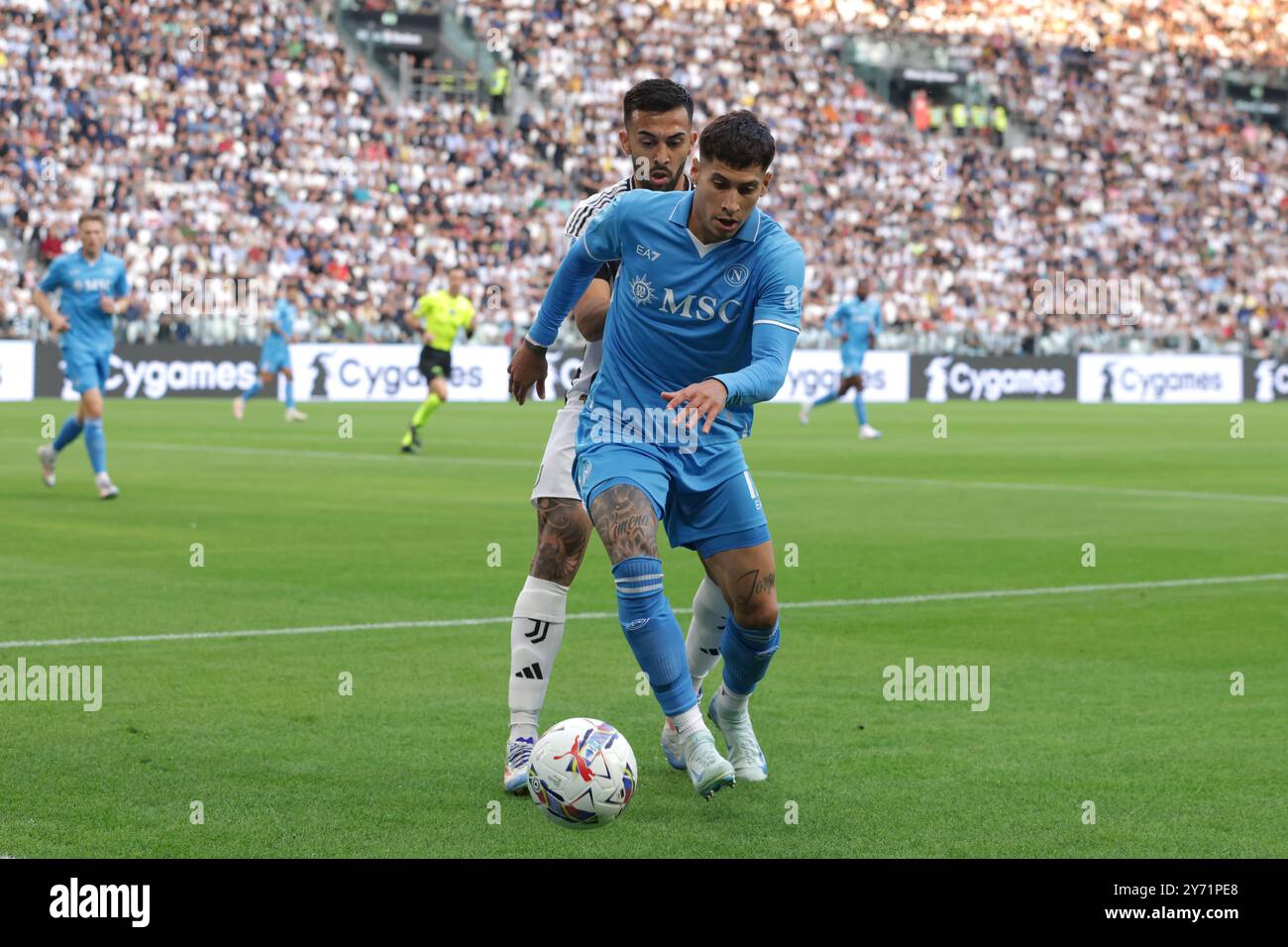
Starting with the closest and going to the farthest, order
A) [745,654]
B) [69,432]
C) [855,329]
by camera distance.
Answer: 1. [745,654]
2. [69,432]
3. [855,329]

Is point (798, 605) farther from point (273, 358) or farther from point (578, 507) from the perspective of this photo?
point (273, 358)

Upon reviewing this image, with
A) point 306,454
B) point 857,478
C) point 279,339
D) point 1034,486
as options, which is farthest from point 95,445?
point 279,339

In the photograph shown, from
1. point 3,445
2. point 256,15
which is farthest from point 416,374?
point 3,445

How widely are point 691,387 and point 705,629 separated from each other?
4.18 ft

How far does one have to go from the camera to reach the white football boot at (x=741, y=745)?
20.3 ft

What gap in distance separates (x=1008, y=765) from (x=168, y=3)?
124 feet

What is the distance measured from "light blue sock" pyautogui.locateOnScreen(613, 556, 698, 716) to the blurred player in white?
397 millimetres

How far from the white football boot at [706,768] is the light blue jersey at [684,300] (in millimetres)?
1009

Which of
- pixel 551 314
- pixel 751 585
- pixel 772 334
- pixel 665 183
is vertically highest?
pixel 665 183

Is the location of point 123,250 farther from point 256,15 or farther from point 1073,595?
point 1073,595

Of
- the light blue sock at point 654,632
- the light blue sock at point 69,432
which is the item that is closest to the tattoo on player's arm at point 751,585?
the light blue sock at point 654,632

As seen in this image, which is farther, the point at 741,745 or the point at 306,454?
the point at 306,454

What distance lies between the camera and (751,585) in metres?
6.04

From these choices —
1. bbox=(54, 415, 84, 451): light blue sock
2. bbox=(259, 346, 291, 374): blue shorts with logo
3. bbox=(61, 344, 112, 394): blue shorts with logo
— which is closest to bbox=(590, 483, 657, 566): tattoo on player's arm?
bbox=(61, 344, 112, 394): blue shorts with logo
